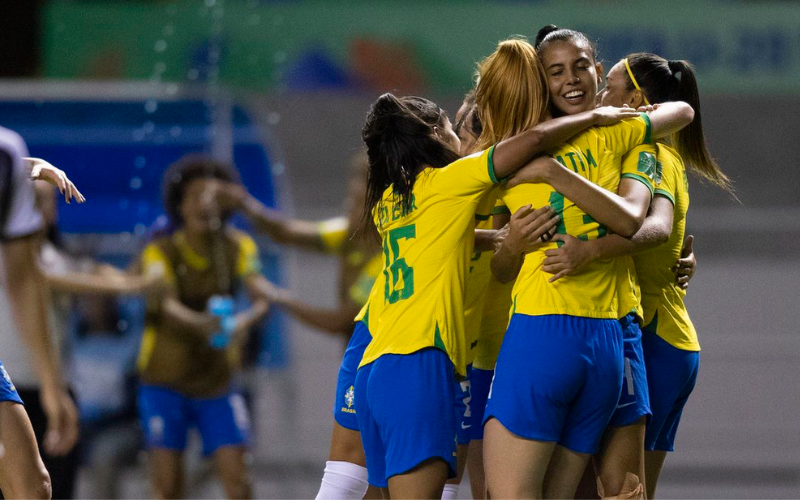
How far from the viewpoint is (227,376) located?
4.75 metres

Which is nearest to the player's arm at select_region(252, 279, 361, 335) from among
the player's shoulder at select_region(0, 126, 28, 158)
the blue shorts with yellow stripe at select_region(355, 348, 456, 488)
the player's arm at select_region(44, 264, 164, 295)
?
the player's arm at select_region(44, 264, 164, 295)

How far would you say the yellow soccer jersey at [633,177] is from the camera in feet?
8.16

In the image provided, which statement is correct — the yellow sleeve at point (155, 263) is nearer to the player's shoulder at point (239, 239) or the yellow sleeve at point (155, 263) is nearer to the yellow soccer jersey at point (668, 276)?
the player's shoulder at point (239, 239)

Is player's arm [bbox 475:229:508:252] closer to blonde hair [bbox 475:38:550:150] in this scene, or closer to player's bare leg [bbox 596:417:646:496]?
blonde hair [bbox 475:38:550:150]

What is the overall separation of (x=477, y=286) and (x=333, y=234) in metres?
2.58

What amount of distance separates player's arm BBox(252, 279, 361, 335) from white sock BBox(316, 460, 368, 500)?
2078mm

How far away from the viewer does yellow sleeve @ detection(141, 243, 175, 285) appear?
4.91m

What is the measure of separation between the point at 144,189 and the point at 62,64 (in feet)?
11.3

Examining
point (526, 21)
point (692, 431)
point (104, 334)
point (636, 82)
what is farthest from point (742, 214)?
point (636, 82)

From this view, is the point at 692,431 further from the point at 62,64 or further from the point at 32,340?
the point at 62,64

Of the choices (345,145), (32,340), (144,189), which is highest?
(32,340)

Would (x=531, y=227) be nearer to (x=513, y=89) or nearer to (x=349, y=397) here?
(x=513, y=89)

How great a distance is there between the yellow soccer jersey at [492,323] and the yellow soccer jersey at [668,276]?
1.24 ft

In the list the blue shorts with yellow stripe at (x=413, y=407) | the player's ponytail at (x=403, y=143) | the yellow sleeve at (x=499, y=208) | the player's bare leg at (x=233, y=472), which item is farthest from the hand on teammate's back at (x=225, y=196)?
the blue shorts with yellow stripe at (x=413, y=407)
